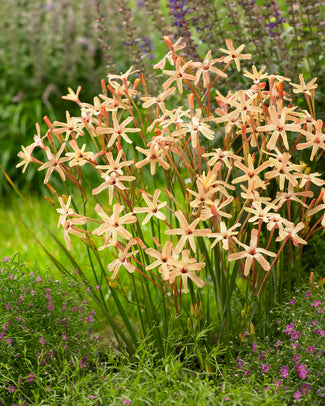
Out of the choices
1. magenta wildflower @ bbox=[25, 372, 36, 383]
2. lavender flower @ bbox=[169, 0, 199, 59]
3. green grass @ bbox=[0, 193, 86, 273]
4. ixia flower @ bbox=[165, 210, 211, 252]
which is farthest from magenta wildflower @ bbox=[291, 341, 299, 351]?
green grass @ bbox=[0, 193, 86, 273]

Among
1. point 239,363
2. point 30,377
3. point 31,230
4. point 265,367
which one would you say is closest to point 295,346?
point 265,367

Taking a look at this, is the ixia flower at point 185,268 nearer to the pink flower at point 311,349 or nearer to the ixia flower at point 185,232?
the ixia flower at point 185,232

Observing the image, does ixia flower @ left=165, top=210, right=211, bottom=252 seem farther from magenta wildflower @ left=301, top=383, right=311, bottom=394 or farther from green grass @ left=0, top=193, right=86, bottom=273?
green grass @ left=0, top=193, right=86, bottom=273

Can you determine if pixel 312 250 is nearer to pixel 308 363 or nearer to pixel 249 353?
pixel 249 353

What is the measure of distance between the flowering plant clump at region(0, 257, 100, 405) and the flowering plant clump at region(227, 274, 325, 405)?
0.49 meters

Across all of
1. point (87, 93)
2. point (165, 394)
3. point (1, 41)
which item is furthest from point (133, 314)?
point (1, 41)

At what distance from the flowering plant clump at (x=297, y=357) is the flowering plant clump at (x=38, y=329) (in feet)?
1.61

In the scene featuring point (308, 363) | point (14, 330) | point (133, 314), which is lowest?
point (133, 314)

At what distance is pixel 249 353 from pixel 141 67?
123 centimetres

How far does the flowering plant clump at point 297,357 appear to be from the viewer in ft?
4.53

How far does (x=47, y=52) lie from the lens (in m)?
5.04

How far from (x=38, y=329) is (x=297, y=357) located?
804mm

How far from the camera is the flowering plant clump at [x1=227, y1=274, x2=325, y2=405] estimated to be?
138 cm

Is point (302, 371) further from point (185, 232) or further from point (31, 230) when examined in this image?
point (31, 230)
